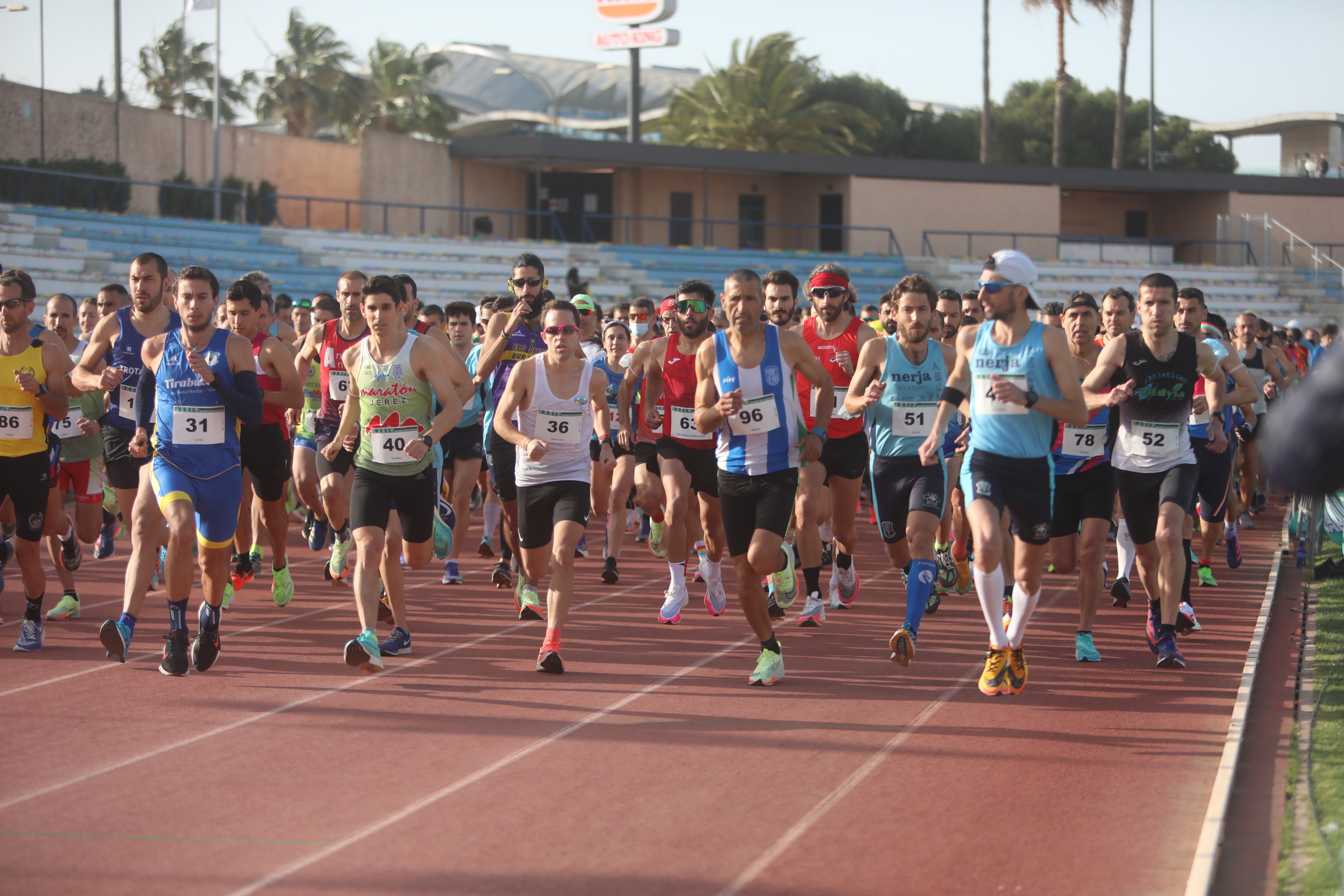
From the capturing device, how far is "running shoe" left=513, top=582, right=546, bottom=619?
8.91 metres

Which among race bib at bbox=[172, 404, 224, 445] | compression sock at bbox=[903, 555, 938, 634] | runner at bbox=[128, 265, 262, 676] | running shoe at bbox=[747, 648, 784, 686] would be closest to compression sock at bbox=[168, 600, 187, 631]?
runner at bbox=[128, 265, 262, 676]

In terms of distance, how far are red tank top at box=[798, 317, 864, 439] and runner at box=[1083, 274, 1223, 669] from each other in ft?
5.85

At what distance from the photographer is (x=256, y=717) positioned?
21.1 ft

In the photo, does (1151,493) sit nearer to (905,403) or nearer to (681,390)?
(905,403)

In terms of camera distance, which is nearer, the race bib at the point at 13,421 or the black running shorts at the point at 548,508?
the black running shorts at the point at 548,508

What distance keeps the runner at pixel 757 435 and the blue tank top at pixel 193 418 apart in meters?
2.65

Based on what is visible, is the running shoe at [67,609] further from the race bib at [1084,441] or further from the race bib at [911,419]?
the race bib at [1084,441]

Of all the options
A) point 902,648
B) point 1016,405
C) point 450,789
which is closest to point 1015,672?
point 902,648

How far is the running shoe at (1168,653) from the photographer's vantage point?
7586 mm

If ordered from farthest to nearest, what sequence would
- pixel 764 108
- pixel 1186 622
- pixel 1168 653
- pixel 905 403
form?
1. pixel 764 108
2. pixel 1186 622
3. pixel 905 403
4. pixel 1168 653

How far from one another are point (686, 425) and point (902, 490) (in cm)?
162

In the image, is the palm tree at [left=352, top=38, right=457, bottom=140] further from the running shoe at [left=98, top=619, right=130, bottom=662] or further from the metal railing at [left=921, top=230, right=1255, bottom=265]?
the running shoe at [left=98, top=619, right=130, bottom=662]

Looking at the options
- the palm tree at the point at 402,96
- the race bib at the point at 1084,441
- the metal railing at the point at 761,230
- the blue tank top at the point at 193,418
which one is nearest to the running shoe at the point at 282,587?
the blue tank top at the point at 193,418

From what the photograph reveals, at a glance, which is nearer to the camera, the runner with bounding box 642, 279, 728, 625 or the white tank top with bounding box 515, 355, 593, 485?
the white tank top with bounding box 515, 355, 593, 485
